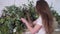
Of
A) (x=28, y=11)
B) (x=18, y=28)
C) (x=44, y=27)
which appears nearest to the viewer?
(x=44, y=27)

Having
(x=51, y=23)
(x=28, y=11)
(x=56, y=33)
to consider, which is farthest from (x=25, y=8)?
(x=51, y=23)

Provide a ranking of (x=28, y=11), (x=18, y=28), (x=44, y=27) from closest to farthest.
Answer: (x=44, y=27)
(x=18, y=28)
(x=28, y=11)

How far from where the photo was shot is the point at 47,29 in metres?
1.96

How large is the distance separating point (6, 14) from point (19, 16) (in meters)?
0.21

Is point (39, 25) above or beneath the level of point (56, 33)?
above

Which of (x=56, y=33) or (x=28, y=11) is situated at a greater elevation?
(x=28, y=11)

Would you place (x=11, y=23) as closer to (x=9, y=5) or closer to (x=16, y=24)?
(x=16, y=24)

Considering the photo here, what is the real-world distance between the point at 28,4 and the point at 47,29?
2.73 ft

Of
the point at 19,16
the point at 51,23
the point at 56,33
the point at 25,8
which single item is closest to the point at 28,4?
the point at 25,8

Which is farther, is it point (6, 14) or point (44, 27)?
point (6, 14)

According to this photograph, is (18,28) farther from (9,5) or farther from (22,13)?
(9,5)

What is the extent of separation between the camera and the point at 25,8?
2.67 metres

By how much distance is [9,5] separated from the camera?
8.96 feet

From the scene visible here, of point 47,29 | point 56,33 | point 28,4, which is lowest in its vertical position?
point 56,33
